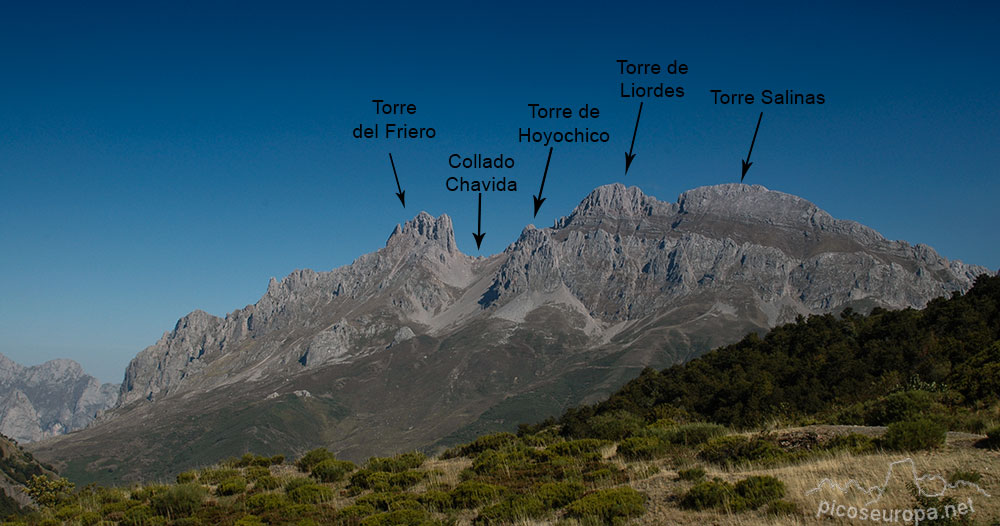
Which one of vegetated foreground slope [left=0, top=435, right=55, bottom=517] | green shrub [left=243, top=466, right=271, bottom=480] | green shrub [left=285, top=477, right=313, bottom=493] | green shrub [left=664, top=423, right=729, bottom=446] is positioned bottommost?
vegetated foreground slope [left=0, top=435, right=55, bottom=517]

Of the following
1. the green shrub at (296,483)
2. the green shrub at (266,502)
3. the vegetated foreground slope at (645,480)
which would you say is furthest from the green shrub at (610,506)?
the green shrub at (296,483)

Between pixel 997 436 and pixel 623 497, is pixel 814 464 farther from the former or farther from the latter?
pixel 623 497

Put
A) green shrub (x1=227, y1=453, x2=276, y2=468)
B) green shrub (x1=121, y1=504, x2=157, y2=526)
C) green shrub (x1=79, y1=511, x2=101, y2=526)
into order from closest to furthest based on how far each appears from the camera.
Result: green shrub (x1=121, y1=504, x2=157, y2=526)
green shrub (x1=79, y1=511, x2=101, y2=526)
green shrub (x1=227, y1=453, x2=276, y2=468)

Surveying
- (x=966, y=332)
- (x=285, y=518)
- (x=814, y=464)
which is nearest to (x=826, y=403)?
(x=966, y=332)

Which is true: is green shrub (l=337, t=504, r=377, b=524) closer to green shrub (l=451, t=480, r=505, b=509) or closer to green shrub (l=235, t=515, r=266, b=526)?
green shrub (l=235, t=515, r=266, b=526)

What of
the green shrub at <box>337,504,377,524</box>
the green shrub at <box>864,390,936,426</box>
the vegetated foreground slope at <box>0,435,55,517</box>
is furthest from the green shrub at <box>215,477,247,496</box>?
the vegetated foreground slope at <box>0,435,55,517</box>
